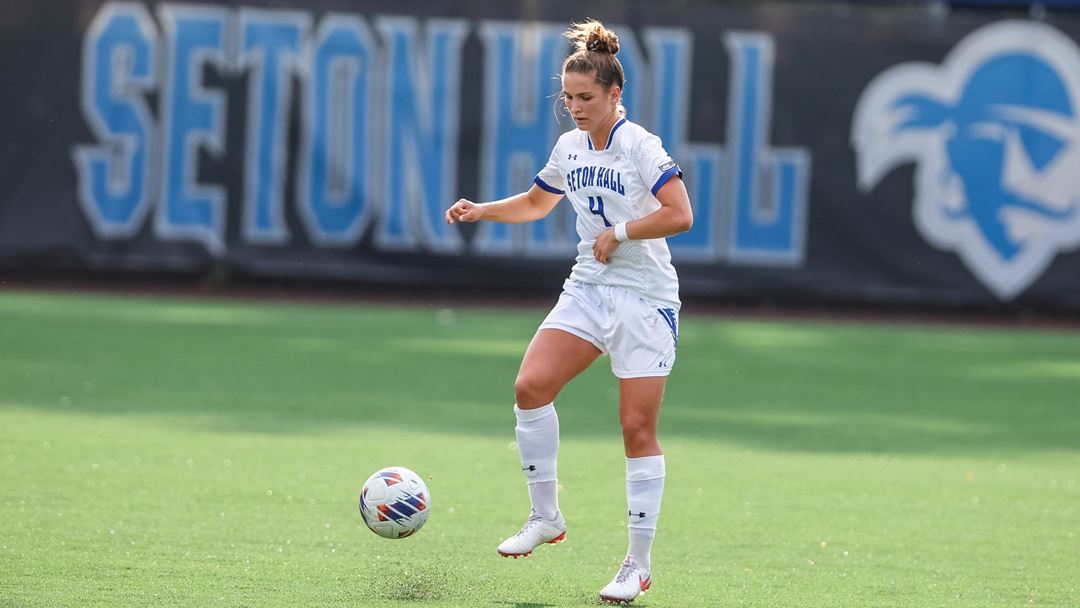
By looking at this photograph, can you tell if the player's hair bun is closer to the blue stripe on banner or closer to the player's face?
the player's face

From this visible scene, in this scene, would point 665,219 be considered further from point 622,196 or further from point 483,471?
point 483,471

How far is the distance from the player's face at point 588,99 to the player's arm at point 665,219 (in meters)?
0.38

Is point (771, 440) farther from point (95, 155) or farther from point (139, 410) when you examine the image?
point (95, 155)

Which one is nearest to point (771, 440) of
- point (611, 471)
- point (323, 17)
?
point (611, 471)

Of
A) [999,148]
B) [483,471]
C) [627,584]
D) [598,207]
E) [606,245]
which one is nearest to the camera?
[627,584]

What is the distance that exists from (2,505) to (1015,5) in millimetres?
15187

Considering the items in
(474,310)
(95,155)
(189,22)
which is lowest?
(474,310)

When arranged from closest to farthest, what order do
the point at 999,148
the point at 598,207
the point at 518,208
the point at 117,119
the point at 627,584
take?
1. the point at 627,584
2. the point at 598,207
3. the point at 518,208
4. the point at 117,119
5. the point at 999,148

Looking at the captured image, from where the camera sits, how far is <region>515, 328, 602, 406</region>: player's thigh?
595 centimetres

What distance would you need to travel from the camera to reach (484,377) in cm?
1207

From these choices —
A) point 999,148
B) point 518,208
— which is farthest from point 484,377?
point 999,148

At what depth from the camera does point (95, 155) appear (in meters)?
18.0

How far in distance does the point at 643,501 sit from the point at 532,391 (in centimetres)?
60

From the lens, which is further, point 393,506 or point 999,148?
point 999,148
